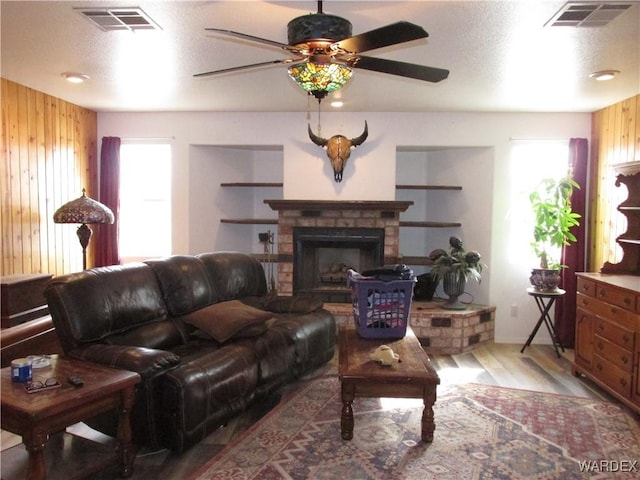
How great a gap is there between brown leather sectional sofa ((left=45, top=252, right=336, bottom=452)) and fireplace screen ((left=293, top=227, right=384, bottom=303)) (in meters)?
1.11

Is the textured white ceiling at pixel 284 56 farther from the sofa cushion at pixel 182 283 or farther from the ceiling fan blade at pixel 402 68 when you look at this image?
the sofa cushion at pixel 182 283

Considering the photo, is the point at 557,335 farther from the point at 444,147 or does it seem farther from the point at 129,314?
the point at 129,314

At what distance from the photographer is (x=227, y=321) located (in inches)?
130

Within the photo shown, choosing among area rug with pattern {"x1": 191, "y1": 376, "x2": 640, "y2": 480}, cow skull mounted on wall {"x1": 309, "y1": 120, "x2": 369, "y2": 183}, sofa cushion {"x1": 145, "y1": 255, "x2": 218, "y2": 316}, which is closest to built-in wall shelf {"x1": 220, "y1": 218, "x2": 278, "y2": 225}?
cow skull mounted on wall {"x1": 309, "y1": 120, "x2": 369, "y2": 183}

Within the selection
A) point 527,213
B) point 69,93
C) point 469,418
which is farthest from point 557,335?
point 69,93

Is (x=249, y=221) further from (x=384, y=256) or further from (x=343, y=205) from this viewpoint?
(x=384, y=256)

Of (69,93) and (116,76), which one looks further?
A: (69,93)

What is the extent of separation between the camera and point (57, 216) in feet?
13.1

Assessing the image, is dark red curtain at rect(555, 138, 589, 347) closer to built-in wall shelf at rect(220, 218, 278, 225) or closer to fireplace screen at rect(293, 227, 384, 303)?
fireplace screen at rect(293, 227, 384, 303)

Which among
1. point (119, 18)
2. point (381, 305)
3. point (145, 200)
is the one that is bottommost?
point (381, 305)

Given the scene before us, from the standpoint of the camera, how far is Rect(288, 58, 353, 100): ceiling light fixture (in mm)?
2242

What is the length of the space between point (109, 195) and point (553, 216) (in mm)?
4661

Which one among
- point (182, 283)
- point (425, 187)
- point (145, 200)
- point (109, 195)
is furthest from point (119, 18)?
point (425, 187)

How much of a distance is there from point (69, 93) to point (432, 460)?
4.36 m
